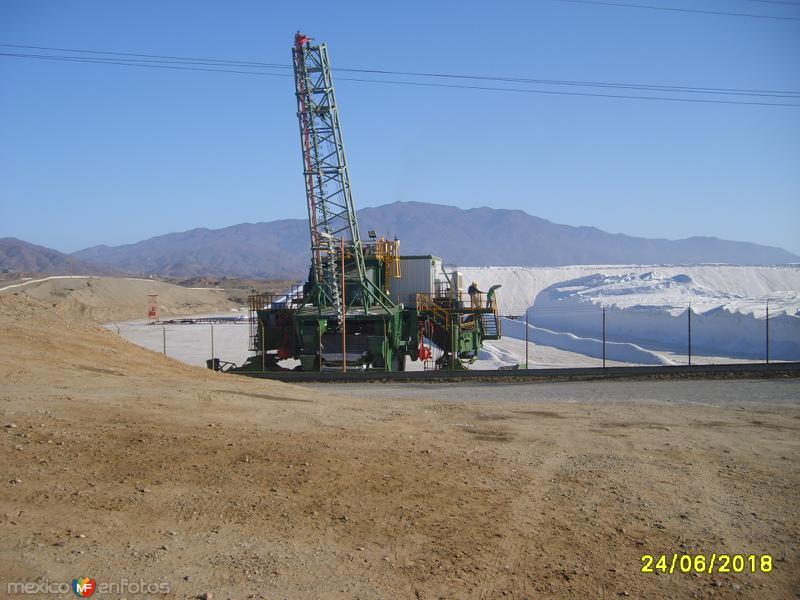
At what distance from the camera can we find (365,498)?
836 cm

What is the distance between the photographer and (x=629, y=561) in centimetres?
735

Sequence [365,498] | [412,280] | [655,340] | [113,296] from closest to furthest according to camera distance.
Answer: [365,498] < [412,280] < [655,340] < [113,296]

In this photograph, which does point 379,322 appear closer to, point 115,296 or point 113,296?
point 113,296

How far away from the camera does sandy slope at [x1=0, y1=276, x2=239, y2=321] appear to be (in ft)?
254

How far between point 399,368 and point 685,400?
508 inches

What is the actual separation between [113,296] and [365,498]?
297 ft

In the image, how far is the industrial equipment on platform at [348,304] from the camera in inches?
1100

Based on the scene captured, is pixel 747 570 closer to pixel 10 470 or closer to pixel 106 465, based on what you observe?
pixel 106 465

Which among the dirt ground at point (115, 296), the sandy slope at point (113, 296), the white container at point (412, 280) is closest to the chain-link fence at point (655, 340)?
the white container at point (412, 280)
